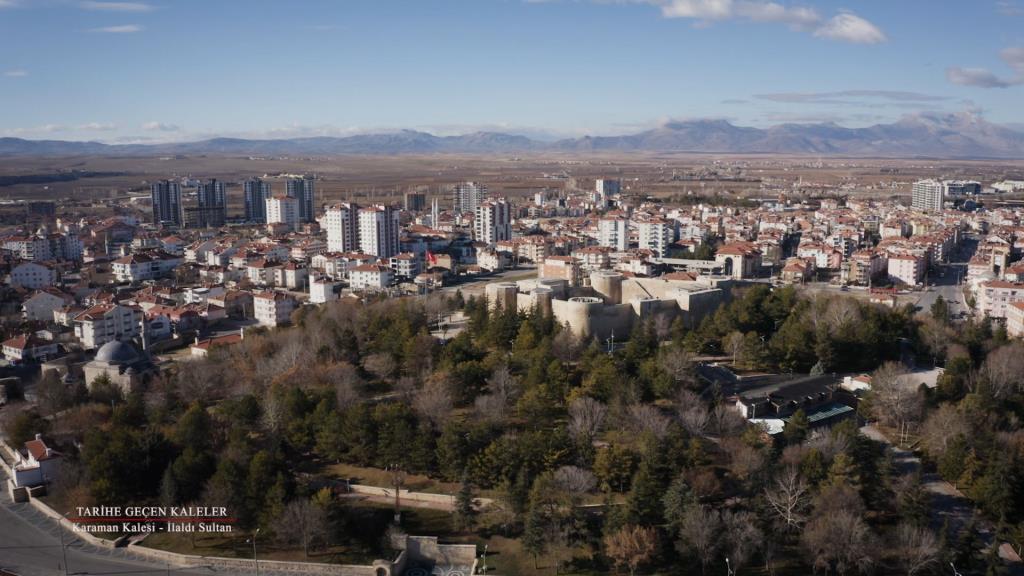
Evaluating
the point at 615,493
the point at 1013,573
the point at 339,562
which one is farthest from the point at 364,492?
the point at 1013,573

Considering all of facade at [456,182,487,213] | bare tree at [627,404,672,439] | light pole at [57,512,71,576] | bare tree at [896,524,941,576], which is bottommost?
light pole at [57,512,71,576]

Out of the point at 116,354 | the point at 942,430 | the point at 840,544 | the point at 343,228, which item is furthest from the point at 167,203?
the point at 840,544

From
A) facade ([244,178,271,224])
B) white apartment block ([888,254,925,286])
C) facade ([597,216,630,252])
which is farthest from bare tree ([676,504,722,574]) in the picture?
facade ([244,178,271,224])

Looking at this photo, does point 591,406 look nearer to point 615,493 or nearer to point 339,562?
point 615,493

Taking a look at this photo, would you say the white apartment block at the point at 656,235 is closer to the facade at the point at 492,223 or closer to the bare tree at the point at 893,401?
the facade at the point at 492,223

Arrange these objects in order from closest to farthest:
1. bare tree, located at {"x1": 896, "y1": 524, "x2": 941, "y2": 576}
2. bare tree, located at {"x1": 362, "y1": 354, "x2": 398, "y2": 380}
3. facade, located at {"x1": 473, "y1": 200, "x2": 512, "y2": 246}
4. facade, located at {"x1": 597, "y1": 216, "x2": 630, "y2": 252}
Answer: bare tree, located at {"x1": 896, "y1": 524, "x2": 941, "y2": 576} → bare tree, located at {"x1": 362, "y1": 354, "x2": 398, "y2": 380} → facade, located at {"x1": 597, "y1": 216, "x2": 630, "y2": 252} → facade, located at {"x1": 473, "y1": 200, "x2": 512, "y2": 246}

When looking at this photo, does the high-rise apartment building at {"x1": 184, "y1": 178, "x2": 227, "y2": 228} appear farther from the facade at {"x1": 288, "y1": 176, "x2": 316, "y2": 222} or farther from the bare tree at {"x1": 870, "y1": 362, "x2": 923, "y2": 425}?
the bare tree at {"x1": 870, "y1": 362, "x2": 923, "y2": 425}

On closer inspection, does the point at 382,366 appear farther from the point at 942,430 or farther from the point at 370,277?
the point at 370,277
